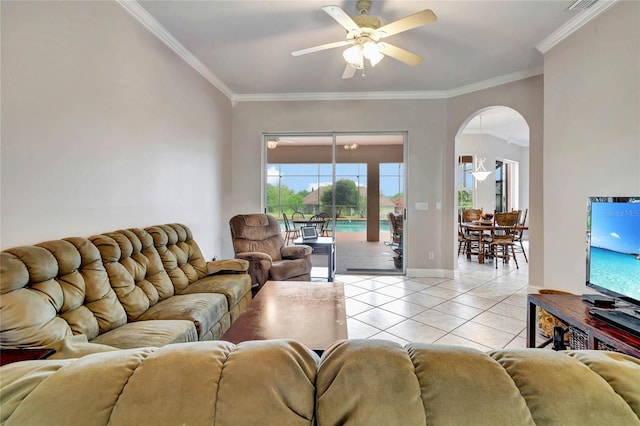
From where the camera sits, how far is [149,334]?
158 centimetres

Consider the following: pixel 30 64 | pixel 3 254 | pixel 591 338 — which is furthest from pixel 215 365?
pixel 30 64

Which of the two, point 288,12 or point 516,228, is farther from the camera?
point 516,228

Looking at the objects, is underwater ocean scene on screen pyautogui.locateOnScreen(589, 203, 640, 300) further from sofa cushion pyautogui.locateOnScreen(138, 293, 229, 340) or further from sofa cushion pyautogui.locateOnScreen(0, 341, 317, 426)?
sofa cushion pyautogui.locateOnScreen(138, 293, 229, 340)

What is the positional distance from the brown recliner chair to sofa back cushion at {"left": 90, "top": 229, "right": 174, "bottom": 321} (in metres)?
1.02

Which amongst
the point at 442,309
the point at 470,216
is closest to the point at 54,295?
the point at 442,309

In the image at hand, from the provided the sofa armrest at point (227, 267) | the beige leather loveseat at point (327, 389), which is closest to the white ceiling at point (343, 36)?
the sofa armrest at point (227, 267)

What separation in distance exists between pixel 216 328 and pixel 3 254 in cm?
125

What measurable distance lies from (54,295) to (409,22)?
114 inches

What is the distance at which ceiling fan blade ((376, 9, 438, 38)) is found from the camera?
2.01 metres

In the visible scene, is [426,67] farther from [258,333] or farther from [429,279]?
[258,333]

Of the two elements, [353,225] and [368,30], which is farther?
[353,225]

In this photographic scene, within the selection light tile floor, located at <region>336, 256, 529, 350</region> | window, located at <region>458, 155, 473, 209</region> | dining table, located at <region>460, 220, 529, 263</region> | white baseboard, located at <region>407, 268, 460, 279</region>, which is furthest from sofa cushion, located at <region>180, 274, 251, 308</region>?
window, located at <region>458, 155, 473, 209</region>

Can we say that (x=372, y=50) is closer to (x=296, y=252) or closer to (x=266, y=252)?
(x=296, y=252)

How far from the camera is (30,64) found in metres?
1.66
